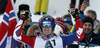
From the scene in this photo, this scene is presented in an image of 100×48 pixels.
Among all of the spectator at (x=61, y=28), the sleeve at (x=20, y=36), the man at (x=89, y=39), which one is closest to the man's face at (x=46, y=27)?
the sleeve at (x=20, y=36)

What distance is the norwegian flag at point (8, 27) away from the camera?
4.84 m

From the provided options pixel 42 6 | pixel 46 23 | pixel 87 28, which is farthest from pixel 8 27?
pixel 42 6

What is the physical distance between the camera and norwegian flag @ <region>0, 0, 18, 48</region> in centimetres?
484

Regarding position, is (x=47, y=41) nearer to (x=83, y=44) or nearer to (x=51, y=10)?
(x=83, y=44)

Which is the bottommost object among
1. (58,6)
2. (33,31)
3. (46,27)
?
(58,6)

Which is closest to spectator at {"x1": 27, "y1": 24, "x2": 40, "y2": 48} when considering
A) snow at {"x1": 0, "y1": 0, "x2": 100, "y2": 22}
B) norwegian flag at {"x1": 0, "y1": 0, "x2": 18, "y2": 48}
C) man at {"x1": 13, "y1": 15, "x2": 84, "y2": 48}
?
norwegian flag at {"x1": 0, "y1": 0, "x2": 18, "y2": 48}

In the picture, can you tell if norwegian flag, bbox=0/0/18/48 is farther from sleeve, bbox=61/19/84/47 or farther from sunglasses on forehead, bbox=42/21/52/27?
sleeve, bbox=61/19/84/47

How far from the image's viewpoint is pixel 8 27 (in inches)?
198

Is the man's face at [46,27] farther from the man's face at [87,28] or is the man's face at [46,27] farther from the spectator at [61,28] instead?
the spectator at [61,28]

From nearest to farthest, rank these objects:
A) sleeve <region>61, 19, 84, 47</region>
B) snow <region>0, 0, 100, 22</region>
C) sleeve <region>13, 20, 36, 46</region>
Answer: sleeve <region>13, 20, 36, 46</region>, sleeve <region>61, 19, 84, 47</region>, snow <region>0, 0, 100, 22</region>

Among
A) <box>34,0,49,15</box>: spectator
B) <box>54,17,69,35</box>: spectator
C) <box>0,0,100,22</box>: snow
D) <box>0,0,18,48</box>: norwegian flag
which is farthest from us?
<box>0,0,100,22</box>: snow

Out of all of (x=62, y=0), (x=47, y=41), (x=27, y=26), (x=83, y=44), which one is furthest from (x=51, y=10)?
(x=47, y=41)

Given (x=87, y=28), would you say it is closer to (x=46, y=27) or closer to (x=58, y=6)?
(x=46, y=27)

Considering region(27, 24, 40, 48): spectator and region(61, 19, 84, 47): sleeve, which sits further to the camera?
region(27, 24, 40, 48): spectator
